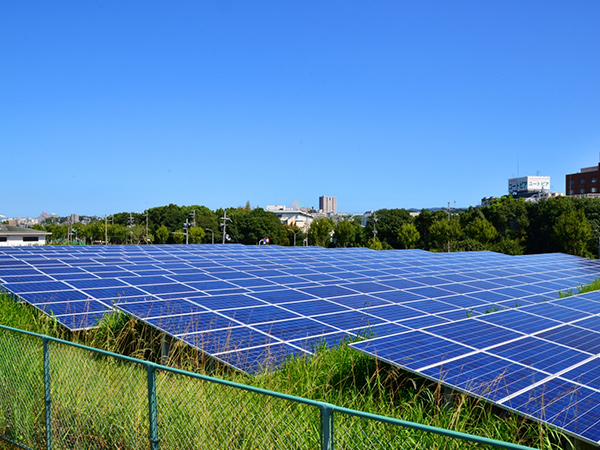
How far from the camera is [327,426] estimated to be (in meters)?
3.34

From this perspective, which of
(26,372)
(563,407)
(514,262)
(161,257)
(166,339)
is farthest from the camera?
(514,262)

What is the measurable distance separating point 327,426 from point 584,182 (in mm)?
131988

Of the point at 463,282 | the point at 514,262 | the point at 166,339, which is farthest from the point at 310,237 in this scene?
the point at 166,339

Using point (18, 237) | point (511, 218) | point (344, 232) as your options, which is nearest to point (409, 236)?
point (344, 232)

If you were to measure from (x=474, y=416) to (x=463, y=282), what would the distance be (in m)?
12.9

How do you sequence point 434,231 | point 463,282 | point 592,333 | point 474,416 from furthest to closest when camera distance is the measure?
point 434,231
point 463,282
point 592,333
point 474,416

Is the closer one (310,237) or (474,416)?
(474,416)

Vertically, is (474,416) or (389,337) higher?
(389,337)

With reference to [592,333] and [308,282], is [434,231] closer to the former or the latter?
[308,282]

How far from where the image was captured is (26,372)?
6383 millimetres

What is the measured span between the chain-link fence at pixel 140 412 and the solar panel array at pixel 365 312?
67.0 inches

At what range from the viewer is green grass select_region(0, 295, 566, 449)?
4.59m

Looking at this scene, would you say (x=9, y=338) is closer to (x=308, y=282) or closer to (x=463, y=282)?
(x=308, y=282)

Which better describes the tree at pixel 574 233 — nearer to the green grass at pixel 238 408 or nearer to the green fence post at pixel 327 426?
the green grass at pixel 238 408
